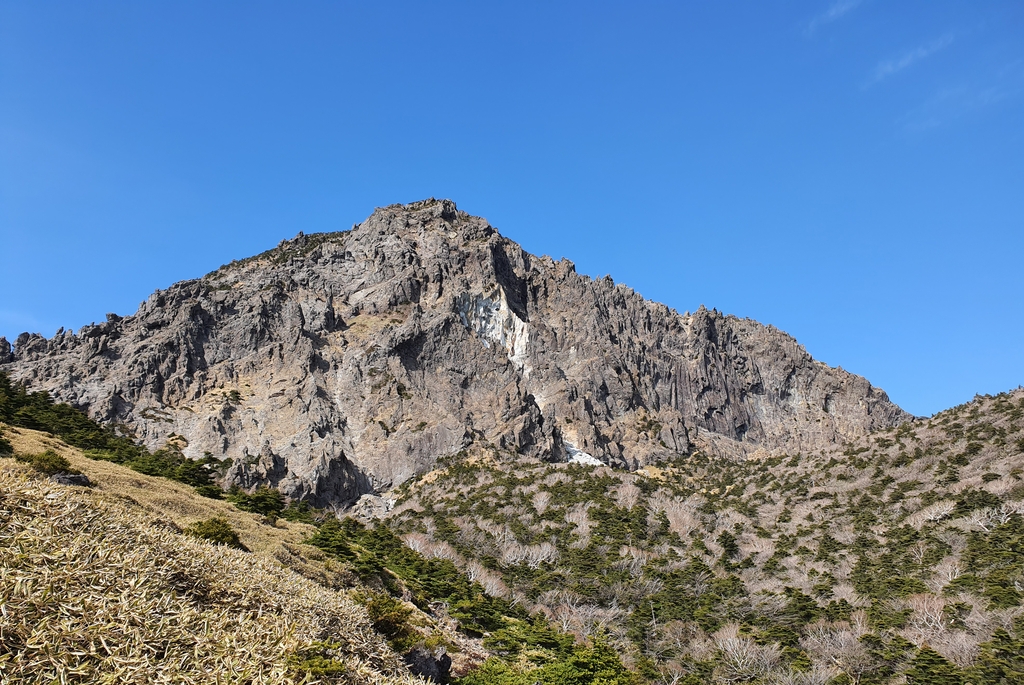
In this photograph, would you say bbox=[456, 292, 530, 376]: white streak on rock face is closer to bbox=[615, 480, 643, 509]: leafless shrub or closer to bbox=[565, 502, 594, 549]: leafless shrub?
bbox=[615, 480, 643, 509]: leafless shrub

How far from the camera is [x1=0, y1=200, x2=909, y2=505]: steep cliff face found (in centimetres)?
10031

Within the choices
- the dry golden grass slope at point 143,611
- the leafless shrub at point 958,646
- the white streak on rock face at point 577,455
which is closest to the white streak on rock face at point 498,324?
the white streak on rock face at point 577,455

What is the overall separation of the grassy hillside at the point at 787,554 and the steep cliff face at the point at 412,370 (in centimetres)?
1927

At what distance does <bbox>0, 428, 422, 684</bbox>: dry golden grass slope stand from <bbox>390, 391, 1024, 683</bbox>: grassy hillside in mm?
31082

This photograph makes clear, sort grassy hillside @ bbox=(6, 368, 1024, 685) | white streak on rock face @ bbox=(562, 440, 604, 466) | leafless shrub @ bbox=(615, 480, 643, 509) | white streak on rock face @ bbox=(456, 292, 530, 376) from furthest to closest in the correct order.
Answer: white streak on rock face @ bbox=(456, 292, 530, 376), white streak on rock face @ bbox=(562, 440, 604, 466), leafless shrub @ bbox=(615, 480, 643, 509), grassy hillside @ bbox=(6, 368, 1024, 685)

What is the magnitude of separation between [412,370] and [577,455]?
115 ft

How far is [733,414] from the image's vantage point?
162750 millimetres

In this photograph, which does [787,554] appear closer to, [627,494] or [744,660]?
[744,660]

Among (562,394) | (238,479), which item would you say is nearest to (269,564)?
(238,479)

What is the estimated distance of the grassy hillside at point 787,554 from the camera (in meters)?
39.2

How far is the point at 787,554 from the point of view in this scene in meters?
59.8

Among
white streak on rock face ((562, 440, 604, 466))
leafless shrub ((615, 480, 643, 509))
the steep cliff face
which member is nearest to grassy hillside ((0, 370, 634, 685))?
leafless shrub ((615, 480, 643, 509))

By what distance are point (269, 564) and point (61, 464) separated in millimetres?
10169

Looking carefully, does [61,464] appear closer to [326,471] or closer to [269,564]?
[269,564]
